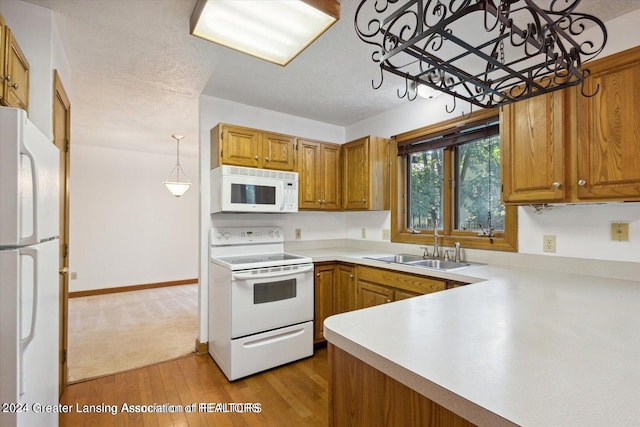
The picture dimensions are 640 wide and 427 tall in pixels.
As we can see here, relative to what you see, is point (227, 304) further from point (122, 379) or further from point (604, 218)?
point (604, 218)

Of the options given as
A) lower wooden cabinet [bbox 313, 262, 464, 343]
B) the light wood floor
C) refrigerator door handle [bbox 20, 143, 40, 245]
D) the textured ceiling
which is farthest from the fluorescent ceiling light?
the light wood floor

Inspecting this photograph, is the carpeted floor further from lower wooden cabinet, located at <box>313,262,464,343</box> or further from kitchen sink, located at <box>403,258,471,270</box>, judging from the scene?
kitchen sink, located at <box>403,258,471,270</box>

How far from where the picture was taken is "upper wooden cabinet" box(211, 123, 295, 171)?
2.69m

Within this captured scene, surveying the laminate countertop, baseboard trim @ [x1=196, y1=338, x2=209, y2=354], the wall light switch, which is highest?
the wall light switch

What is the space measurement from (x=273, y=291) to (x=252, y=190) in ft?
3.03

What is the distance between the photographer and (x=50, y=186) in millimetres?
1403

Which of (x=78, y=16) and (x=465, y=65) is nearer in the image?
(x=78, y=16)

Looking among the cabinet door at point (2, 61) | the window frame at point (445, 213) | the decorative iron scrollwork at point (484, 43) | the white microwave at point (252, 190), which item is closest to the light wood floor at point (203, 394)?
the white microwave at point (252, 190)

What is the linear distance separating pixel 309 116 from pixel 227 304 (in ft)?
7.43

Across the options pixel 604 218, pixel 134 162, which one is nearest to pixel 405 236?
pixel 604 218

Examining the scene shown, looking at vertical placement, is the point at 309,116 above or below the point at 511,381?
above

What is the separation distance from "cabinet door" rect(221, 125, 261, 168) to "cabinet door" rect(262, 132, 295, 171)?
0.07 meters

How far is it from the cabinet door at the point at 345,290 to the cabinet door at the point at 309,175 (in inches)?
29.9

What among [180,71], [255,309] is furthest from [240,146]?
[255,309]
